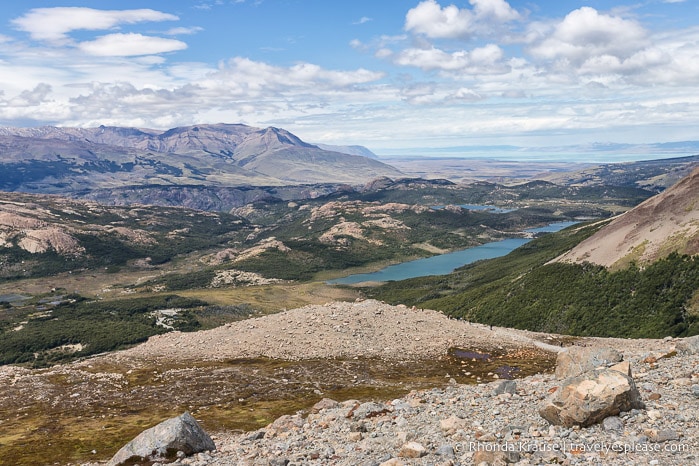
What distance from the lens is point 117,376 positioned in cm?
6191

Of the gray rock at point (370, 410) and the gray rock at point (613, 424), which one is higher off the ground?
the gray rock at point (613, 424)

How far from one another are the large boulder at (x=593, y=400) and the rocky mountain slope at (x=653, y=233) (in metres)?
116

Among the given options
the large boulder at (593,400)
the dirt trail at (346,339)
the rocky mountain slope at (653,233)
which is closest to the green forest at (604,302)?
the rocky mountain slope at (653,233)

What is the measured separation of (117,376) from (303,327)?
28.0 m

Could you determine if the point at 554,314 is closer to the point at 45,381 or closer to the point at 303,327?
the point at 303,327

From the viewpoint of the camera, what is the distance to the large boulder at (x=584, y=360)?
38969mm

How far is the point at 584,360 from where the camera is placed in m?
40.1

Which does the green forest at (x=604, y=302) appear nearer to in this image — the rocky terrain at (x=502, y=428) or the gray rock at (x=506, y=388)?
the rocky terrain at (x=502, y=428)

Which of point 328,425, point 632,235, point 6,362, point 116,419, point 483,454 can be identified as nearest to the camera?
point 483,454

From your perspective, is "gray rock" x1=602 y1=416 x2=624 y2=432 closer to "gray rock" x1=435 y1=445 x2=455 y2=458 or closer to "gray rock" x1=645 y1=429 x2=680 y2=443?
"gray rock" x1=645 y1=429 x2=680 y2=443

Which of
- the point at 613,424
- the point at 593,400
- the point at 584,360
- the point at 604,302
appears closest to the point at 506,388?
the point at 584,360

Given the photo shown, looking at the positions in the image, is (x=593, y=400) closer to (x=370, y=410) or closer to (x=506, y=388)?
(x=506, y=388)

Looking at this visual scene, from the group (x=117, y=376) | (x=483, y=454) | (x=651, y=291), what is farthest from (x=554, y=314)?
(x=483, y=454)

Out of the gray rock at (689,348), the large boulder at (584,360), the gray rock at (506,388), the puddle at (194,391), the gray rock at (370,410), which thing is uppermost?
the gray rock at (689,348)
